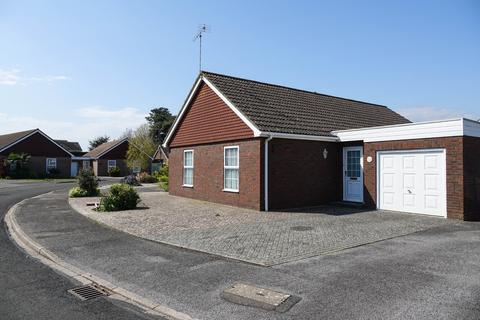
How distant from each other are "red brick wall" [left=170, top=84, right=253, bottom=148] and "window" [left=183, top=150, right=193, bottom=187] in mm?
555

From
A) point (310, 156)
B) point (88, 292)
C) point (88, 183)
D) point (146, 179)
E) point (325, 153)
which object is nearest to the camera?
point (88, 292)

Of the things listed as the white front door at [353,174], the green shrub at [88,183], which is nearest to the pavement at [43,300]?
the white front door at [353,174]

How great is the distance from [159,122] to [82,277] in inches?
2891

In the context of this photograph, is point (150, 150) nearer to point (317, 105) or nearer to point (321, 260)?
point (317, 105)

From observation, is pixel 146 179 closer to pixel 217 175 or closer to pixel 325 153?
pixel 217 175

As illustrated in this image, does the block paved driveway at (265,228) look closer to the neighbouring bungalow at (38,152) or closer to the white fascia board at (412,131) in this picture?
the white fascia board at (412,131)

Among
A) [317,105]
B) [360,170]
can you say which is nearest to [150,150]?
[317,105]

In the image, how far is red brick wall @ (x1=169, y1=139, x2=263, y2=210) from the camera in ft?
49.0

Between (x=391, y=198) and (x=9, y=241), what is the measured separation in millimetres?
12439

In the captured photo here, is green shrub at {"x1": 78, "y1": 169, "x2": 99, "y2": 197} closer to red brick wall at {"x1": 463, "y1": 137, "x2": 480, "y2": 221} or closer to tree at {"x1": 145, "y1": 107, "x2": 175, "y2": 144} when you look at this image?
red brick wall at {"x1": 463, "y1": 137, "x2": 480, "y2": 221}

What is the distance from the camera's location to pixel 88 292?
20.3 feet

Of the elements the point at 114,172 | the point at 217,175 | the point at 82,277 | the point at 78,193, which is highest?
the point at 217,175

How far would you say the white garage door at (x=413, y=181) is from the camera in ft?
43.5

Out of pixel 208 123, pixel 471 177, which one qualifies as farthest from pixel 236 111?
pixel 471 177
